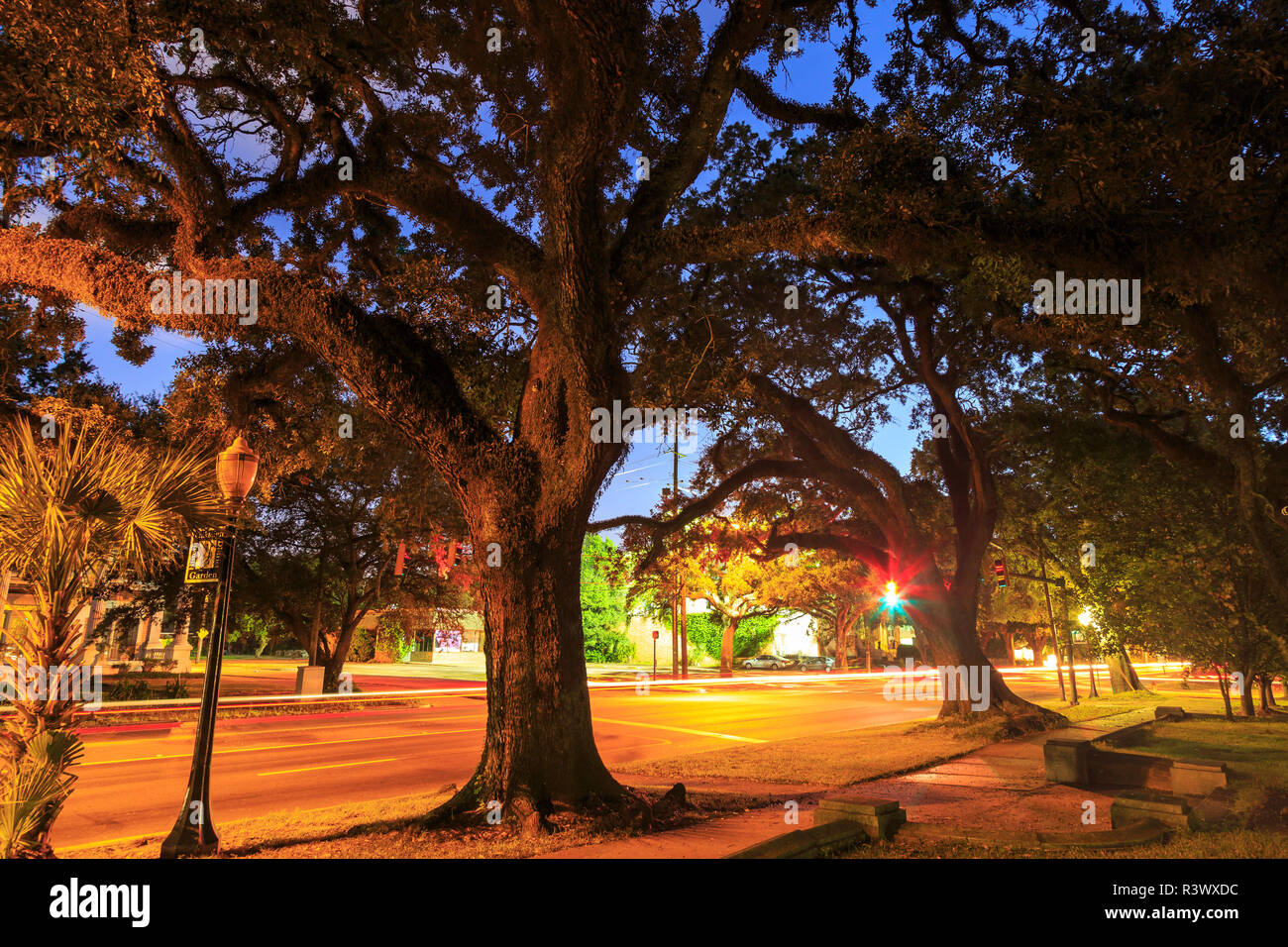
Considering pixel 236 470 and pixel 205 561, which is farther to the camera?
pixel 205 561

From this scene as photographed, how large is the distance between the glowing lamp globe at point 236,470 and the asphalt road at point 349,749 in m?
3.92

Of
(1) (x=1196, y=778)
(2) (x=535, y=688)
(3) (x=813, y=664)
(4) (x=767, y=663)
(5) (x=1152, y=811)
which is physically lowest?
(3) (x=813, y=664)

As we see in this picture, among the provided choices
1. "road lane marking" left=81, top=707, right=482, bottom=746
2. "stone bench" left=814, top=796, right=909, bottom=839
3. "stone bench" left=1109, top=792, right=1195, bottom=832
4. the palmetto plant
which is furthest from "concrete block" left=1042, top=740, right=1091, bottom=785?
"road lane marking" left=81, top=707, right=482, bottom=746

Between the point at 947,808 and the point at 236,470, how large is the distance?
8551 millimetres

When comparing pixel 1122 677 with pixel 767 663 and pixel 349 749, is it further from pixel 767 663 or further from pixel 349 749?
pixel 767 663

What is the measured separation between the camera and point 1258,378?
13750 millimetres

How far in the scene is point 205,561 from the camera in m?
7.79

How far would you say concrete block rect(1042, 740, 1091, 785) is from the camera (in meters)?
10.4

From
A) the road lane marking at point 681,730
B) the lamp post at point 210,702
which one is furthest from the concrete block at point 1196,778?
the lamp post at point 210,702

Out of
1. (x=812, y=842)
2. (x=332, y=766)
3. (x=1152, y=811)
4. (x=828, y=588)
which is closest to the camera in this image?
(x=812, y=842)

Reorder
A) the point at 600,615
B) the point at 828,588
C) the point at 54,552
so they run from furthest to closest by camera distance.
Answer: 1. the point at 600,615
2. the point at 828,588
3. the point at 54,552

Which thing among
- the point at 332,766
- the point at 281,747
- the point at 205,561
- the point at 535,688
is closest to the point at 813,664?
the point at 281,747

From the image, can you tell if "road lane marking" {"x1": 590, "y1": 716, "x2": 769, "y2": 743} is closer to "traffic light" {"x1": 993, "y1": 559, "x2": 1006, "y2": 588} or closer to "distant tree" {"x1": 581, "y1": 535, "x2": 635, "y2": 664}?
"traffic light" {"x1": 993, "y1": 559, "x2": 1006, "y2": 588}

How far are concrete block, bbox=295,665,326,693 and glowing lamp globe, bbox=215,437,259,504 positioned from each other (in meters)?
19.8
